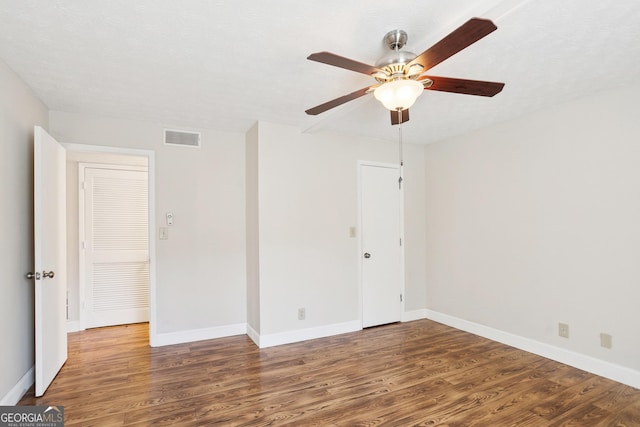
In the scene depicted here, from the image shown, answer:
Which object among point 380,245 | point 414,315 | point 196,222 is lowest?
point 414,315

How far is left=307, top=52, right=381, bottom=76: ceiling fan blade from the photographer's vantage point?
155 centimetres

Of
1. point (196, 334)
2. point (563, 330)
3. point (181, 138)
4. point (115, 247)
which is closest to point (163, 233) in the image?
point (181, 138)

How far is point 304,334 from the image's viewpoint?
12.3 feet

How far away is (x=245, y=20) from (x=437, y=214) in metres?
3.51

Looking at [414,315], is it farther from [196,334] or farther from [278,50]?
[278,50]

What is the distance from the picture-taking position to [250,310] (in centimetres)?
386

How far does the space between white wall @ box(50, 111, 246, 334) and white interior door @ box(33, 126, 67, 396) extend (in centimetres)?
65

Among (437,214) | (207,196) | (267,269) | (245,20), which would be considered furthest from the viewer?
(437,214)

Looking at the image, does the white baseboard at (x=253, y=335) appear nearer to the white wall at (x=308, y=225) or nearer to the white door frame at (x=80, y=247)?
the white wall at (x=308, y=225)

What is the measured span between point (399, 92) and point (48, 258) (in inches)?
118

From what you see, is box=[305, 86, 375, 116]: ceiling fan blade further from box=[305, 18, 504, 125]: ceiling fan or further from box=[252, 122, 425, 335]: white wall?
box=[252, 122, 425, 335]: white wall

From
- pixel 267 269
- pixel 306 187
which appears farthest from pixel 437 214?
pixel 267 269

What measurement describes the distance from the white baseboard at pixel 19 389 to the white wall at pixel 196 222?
1.08 m

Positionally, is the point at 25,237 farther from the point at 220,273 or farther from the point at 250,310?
the point at 250,310
